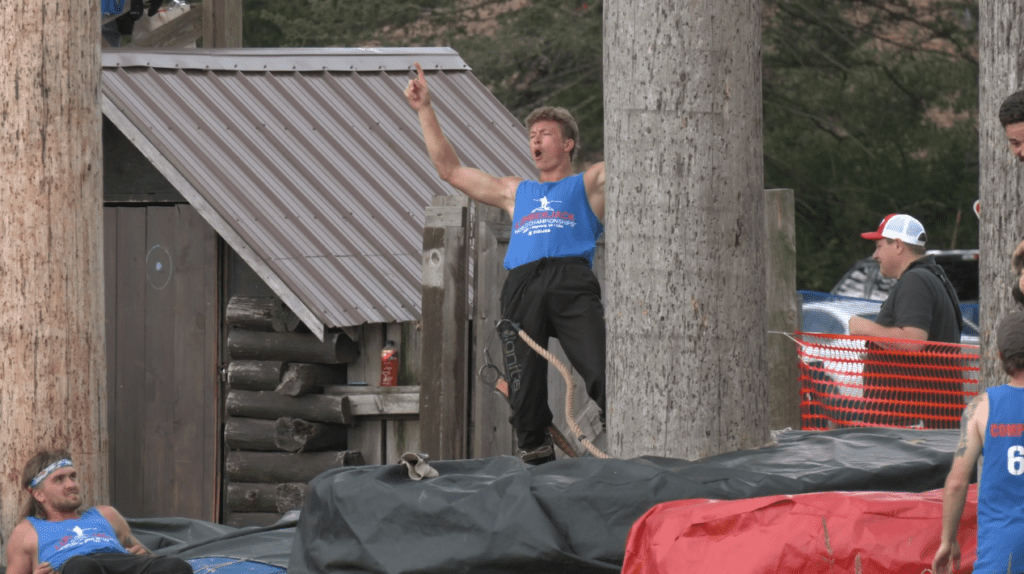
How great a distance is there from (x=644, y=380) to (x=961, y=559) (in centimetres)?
134

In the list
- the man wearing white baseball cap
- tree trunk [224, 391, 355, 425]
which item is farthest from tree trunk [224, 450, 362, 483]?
the man wearing white baseball cap

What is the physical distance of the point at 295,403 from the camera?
9680 mm

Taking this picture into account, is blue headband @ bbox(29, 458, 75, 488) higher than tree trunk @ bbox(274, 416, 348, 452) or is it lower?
higher

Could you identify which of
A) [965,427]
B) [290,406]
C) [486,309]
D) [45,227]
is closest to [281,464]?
[290,406]

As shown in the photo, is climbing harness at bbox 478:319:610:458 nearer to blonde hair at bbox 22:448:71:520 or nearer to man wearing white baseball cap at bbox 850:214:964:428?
man wearing white baseball cap at bbox 850:214:964:428


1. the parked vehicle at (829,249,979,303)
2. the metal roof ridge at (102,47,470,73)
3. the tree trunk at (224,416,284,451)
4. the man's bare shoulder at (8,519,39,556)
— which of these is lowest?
the man's bare shoulder at (8,519,39,556)

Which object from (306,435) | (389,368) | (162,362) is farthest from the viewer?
(162,362)

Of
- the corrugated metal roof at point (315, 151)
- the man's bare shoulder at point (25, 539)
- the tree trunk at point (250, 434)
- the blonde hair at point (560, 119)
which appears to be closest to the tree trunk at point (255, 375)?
the tree trunk at point (250, 434)

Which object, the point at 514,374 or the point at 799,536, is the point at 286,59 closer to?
the point at 514,374

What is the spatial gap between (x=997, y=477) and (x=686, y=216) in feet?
4.88

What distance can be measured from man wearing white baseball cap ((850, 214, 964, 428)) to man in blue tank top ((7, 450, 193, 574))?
13.1ft

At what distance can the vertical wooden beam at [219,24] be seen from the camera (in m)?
12.1

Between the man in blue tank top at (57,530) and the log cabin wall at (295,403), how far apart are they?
2.54m

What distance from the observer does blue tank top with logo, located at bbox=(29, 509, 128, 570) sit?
22.1ft
